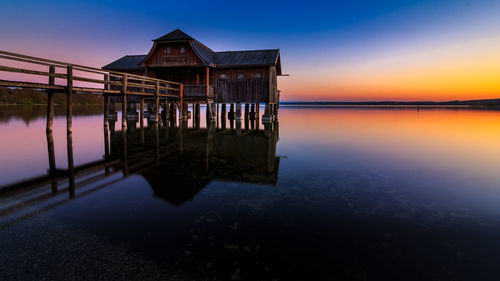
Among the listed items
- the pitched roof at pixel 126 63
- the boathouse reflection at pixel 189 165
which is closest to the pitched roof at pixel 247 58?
the pitched roof at pixel 126 63

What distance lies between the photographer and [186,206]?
484 centimetres

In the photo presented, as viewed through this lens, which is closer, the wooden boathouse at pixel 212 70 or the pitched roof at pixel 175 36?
the pitched roof at pixel 175 36

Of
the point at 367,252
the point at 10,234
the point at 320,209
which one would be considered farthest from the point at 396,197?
the point at 10,234

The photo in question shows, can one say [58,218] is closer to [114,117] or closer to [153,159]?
[153,159]

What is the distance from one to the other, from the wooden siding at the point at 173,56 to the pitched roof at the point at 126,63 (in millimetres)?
2870

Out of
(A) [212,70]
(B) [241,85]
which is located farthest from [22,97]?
(B) [241,85]

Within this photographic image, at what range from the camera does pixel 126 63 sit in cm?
2752

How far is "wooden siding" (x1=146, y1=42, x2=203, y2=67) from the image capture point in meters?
22.9

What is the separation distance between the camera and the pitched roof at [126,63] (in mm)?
26525

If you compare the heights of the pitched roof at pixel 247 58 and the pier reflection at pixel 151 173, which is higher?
the pitched roof at pixel 247 58

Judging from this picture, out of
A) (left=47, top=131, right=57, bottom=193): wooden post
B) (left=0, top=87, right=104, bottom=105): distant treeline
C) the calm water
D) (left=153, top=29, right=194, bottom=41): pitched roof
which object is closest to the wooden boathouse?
(left=153, top=29, right=194, bottom=41): pitched roof

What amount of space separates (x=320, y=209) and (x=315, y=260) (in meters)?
1.75

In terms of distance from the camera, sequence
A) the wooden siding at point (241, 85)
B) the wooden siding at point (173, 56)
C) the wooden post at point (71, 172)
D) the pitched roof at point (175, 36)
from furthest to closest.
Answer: the wooden siding at point (241, 85) → the wooden siding at point (173, 56) → the pitched roof at point (175, 36) → the wooden post at point (71, 172)

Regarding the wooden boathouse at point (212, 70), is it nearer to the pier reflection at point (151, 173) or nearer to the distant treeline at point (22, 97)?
the pier reflection at point (151, 173)
